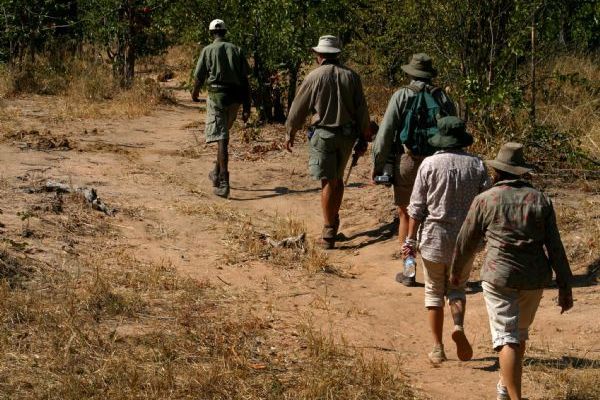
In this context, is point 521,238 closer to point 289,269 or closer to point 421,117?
point 421,117

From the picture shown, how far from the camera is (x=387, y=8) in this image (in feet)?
41.7

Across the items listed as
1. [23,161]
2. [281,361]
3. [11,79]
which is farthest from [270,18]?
[281,361]

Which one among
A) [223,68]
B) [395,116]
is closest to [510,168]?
[395,116]

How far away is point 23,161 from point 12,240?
3.29 metres

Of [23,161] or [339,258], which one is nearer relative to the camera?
[339,258]

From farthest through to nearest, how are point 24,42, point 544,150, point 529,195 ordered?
point 24,42 → point 544,150 → point 529,195

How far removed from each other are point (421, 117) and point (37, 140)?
605 centimetres

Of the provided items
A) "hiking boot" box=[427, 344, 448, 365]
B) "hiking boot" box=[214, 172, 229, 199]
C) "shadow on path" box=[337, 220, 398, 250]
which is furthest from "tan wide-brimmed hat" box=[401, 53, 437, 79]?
"hiking boot" box=[214, 172, 229, 199]

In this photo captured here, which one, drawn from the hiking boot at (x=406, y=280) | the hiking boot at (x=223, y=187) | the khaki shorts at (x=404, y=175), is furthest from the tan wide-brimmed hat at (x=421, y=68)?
the hiking boot at (x=223, y=187)

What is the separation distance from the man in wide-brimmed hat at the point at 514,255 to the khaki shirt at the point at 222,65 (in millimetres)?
5482

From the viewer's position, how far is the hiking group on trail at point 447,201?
4742 mm

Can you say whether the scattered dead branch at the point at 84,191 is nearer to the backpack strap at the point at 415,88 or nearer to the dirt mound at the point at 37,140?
the dirt mound at the point at 37,140

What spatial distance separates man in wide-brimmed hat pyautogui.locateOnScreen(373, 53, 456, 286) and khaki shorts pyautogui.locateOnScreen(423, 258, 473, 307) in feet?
5.22

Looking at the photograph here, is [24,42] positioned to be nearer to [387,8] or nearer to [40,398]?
[387,8]
